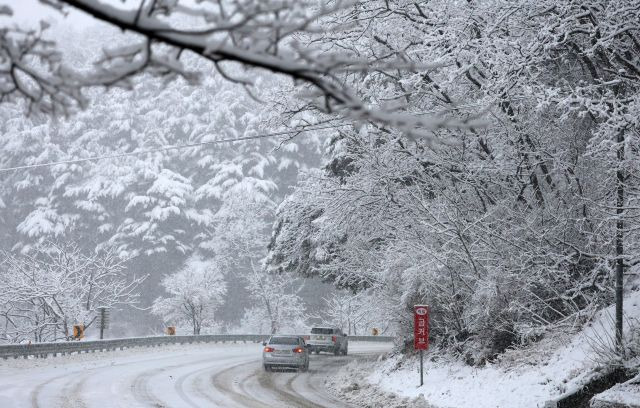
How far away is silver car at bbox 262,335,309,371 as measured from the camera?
23359 millimetres

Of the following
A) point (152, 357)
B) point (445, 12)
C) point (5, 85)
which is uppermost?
point (445, 12)

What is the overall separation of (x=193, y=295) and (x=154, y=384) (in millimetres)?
33629

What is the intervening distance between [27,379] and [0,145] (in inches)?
1969

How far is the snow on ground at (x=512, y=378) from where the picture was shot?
1126 centimetres

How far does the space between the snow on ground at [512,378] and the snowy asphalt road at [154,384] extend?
1.54 m

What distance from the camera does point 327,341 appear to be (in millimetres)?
33531

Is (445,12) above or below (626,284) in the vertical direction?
above

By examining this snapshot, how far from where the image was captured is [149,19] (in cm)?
358

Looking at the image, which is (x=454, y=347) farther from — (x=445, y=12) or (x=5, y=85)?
(x=5, y=85)

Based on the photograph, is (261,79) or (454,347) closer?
(454,347)

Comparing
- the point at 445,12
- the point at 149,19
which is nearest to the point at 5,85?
the point at 149,19

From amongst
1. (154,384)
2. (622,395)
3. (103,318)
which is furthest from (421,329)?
(103,318)

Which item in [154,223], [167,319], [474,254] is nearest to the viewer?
[474,254]

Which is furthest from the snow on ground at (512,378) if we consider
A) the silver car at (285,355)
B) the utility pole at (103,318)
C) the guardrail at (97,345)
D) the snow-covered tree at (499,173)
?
the utility pole at (103,318)
